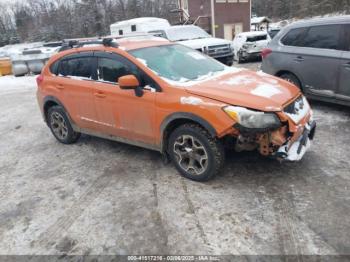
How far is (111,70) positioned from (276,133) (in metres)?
2.39

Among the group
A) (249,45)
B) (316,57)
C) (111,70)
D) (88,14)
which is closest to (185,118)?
(111,70)

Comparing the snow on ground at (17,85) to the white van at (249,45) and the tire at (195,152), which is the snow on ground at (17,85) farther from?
the tire at (195,152)

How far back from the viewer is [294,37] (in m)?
6.46

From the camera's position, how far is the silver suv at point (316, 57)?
18.3 feet

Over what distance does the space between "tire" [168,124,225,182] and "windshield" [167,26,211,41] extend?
969 cm

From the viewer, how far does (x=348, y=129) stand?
206 inches

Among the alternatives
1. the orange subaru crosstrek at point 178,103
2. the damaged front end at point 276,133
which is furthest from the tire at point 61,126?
the damaged front end at point 276,133

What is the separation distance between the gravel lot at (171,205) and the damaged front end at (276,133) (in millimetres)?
415

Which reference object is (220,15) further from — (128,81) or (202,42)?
(128,81)

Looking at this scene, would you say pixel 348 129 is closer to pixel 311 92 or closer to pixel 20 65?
pixel 311 92

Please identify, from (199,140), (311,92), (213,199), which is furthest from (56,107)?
(311,92)

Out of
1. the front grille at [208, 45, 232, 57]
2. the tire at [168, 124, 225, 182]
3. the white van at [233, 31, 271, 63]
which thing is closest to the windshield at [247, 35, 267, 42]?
the white van at [233, 31, 271, 63]

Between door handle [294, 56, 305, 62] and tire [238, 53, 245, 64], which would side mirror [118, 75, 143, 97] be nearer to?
door handle [294, 56, 305, 62]

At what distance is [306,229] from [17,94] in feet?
37.7
